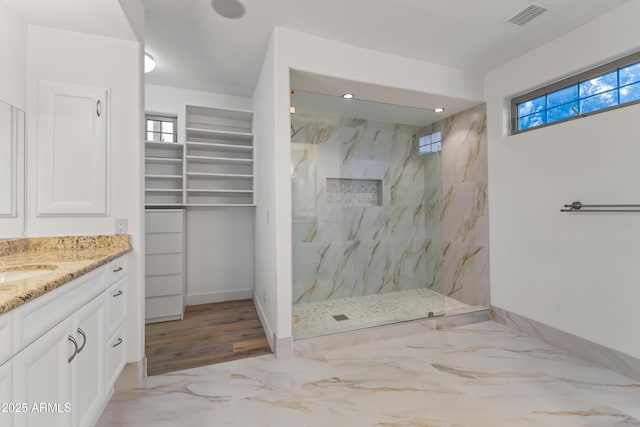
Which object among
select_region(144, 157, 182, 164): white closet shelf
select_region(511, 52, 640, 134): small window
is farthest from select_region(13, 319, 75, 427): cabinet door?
select_region(511, 52, 640, 134): small window

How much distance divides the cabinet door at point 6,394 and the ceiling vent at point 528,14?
10.7 ft

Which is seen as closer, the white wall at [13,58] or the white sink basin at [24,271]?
the white sink basin at [24,271]

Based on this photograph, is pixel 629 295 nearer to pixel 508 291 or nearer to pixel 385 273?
pixel 508 291

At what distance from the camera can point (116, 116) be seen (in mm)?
1786

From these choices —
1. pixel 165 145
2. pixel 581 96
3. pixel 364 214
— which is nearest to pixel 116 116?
pixel 165 145

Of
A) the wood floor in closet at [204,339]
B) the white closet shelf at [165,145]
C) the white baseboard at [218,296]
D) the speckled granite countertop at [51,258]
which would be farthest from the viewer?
the white baseboard at [218,296]

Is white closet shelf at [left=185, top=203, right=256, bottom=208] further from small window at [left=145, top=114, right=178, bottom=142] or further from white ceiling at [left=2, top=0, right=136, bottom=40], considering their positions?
white ceiling at [left=2, top=0, right=136, bottom=40]

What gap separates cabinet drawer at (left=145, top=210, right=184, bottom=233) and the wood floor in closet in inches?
38.6

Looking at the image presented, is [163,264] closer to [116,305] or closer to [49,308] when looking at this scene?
[116,305]

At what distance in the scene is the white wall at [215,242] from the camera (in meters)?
3.25

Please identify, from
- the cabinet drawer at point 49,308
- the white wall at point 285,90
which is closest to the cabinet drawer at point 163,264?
the white wall at point 285,90

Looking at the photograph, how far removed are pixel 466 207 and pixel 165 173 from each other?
3.59 meters

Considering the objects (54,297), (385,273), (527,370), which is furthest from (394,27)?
(527,370)

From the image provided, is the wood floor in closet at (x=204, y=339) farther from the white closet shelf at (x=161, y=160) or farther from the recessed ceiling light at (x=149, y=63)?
the recessed ceiling light at (x=149, y=63)
